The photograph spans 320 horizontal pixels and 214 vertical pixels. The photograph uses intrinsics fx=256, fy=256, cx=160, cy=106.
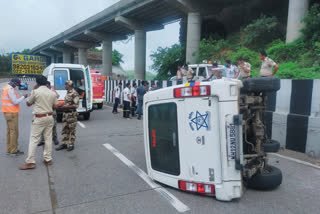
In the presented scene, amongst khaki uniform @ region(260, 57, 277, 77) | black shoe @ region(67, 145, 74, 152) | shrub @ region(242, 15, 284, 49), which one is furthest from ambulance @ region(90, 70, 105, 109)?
khaki uniform @ region(260, 57, 277, 77)

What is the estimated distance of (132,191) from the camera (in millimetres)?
3857

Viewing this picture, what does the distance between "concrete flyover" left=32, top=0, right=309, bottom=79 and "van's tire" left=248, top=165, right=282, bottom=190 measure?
1325cm

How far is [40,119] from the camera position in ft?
16.5

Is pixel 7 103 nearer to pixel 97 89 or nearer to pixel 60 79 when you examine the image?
pixel 60 79

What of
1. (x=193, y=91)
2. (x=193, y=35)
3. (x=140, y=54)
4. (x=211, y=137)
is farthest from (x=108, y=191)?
(x=140, y=54)

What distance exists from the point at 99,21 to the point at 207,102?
29.6 meters

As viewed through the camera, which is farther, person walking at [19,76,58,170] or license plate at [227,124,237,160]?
person walking at [19,76,58,170]

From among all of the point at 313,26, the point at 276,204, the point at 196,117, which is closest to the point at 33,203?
the point at 196,117

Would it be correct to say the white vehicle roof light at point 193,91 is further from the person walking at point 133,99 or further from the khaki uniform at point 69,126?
the person walking at point 133,99

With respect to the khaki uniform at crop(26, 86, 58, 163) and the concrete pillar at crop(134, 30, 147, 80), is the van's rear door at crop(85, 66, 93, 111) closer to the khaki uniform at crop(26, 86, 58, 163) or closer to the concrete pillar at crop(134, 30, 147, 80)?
the khaki uniform at crop(26, 86, 58, 163)

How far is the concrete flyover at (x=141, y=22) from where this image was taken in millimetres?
21094

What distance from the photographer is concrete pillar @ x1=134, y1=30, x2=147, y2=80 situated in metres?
28.3

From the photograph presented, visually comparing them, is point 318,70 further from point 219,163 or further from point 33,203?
point 33,203

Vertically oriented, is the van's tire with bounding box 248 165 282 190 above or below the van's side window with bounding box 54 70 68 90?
below
